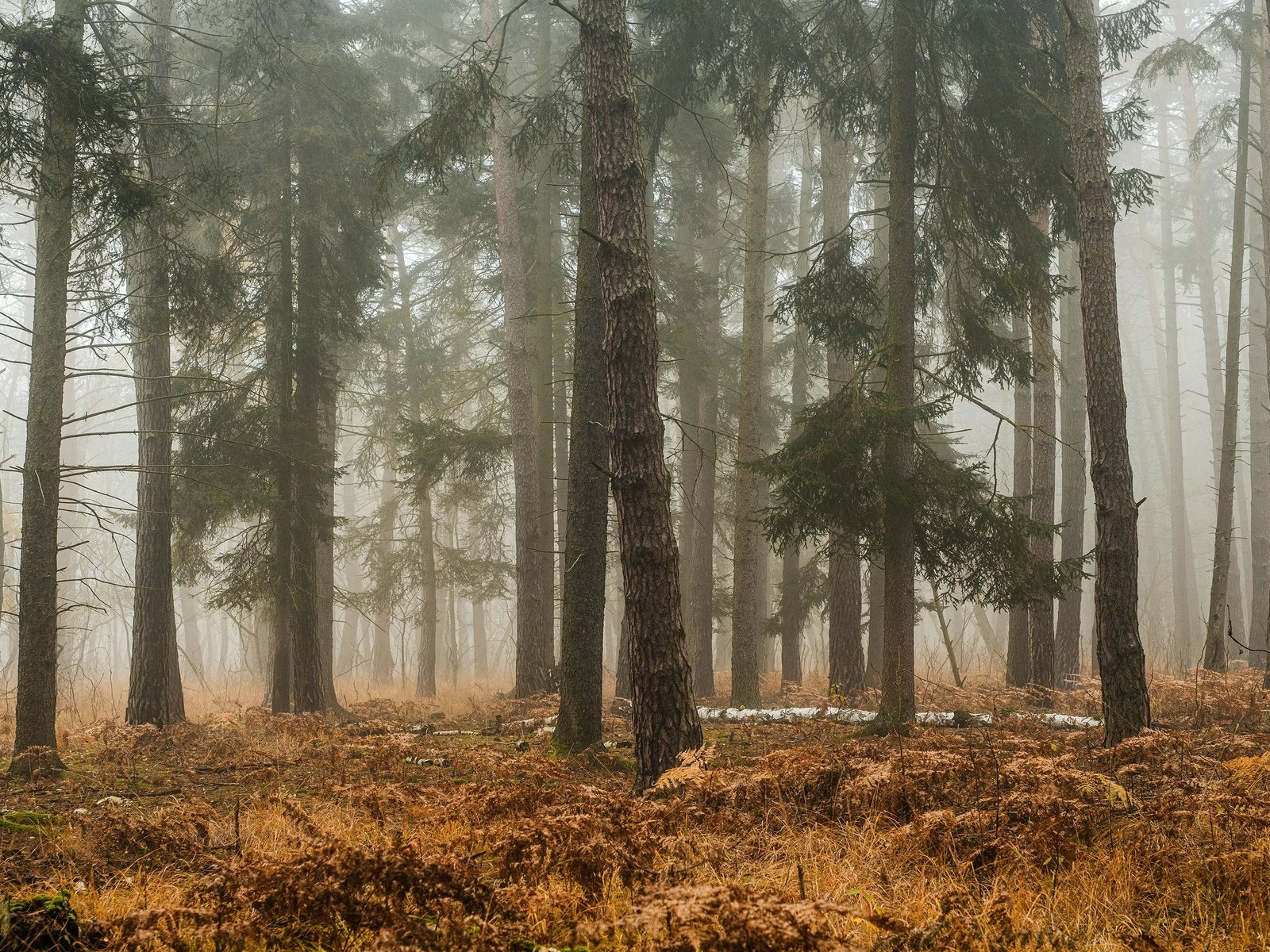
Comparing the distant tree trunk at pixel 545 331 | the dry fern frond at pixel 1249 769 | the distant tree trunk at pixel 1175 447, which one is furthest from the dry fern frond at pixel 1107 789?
the distant tree trunk at pixel 1175 447

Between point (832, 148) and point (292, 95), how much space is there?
9.07 metres

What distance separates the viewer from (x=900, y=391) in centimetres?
901

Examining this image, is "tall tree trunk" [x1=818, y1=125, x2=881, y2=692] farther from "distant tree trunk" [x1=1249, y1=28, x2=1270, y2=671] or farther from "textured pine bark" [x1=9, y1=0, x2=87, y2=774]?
"textured pine bark" [x1=9, y1=0, x2=87, y2=774]

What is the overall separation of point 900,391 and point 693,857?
248 inches

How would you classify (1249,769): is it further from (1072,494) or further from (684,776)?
(1072,494)

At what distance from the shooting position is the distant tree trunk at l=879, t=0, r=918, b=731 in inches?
340

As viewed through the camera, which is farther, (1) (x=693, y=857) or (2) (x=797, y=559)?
(2) (x=797, y=559)

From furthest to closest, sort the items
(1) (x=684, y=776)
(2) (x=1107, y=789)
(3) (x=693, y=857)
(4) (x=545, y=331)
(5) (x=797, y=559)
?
→ (5) (x=797, y=559), (4) (x=545, y=331), (1) (x=684, y=776), (2) (x=1107, y=789), (3) (x=693, y=857)

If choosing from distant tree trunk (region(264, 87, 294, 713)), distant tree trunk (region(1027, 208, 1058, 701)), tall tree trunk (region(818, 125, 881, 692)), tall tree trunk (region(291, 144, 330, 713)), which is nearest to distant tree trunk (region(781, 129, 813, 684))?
tall tree trunk (region(818, 125, 881, 692))

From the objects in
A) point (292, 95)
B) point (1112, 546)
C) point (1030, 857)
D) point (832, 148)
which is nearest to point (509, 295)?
point (292, 95)

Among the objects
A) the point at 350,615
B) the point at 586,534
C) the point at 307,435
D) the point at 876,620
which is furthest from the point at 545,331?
the point at 350,615

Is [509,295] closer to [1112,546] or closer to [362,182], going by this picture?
[362,182]

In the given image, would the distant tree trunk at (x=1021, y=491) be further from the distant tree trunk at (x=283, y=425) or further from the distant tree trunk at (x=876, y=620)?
the distant tree trunk at (x=283, y=425)

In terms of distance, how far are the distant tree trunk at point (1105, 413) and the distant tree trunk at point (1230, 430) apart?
7.47 metres
